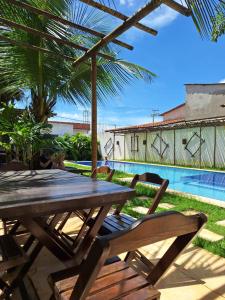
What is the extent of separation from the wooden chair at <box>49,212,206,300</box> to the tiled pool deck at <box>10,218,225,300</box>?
28.2 inches

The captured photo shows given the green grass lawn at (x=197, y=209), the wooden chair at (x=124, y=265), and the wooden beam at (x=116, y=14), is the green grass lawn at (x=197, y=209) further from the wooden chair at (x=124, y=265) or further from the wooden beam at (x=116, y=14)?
the wooden beam at (x=116, y=14)

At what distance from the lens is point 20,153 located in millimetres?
6008

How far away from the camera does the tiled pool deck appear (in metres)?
2.19

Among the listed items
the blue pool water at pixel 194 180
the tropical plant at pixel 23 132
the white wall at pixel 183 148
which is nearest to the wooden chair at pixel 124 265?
the tropical plant at pixel 23 132

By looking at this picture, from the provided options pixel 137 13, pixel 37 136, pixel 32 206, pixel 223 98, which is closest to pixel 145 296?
pixel 32 206

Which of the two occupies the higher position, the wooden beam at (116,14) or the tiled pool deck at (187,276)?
the wooden beam at (116,14)

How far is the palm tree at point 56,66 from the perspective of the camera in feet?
14.5

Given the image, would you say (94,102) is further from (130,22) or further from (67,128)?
(67,128)

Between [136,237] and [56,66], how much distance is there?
5.41 metres

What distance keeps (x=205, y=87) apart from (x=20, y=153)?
15.0 meters

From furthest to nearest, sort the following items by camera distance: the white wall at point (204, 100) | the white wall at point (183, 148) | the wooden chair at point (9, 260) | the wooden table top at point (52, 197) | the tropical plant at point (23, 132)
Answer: the white wall at point (204, 100), the white wall at point (183, 148), the tropical plant at point (23, 132), the wooden chair at point (9, 260), the wooden table top at point (52, 197)

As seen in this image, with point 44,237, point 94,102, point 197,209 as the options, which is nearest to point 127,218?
point 44,237

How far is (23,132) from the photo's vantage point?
5.27 meters

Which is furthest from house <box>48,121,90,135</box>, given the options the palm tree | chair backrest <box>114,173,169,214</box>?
chair backrest <box>114,173,169,214</box>
